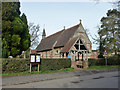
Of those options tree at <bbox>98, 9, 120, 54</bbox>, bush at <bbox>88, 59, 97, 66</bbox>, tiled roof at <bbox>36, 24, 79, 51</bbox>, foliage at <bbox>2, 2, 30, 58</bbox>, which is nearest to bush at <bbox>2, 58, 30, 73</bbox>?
foliage at <bbox>2, 2, 30, 58</bbox>

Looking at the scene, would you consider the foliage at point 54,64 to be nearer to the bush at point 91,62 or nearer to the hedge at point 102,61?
the bush at point 91,62

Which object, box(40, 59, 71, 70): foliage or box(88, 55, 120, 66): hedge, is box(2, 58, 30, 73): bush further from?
box(88, 55, 120, 66): hedge

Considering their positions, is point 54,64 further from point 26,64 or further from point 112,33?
point 112,33

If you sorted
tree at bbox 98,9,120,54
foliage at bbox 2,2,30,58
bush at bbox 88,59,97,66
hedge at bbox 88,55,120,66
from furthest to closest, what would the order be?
1. tree at bbox 98,9,120,54
2. hedge at bbox 88,55,120,66
3. bush at bbox 88,59,97,66
4. foliage at bbox 2,2,30,58

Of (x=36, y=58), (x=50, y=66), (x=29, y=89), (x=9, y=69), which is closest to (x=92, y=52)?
(x=50, y=66)

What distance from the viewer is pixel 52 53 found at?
94.7 feet

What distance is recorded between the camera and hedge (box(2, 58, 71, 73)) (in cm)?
1299

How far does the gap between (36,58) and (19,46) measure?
4.00 meters

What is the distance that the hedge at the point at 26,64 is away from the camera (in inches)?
511

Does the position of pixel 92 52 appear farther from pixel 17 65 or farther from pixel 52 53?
pixel 17 65

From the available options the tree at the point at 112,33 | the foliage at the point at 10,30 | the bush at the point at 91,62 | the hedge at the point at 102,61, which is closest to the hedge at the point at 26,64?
the foliage at the point at 10,30

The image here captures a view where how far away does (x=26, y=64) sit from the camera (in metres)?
14.2

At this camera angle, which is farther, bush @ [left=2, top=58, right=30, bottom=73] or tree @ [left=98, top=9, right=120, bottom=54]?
tree @ [left=98, top=9, right=120, bottom=54]

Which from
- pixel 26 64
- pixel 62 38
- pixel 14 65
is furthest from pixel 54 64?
pixel 62 38
